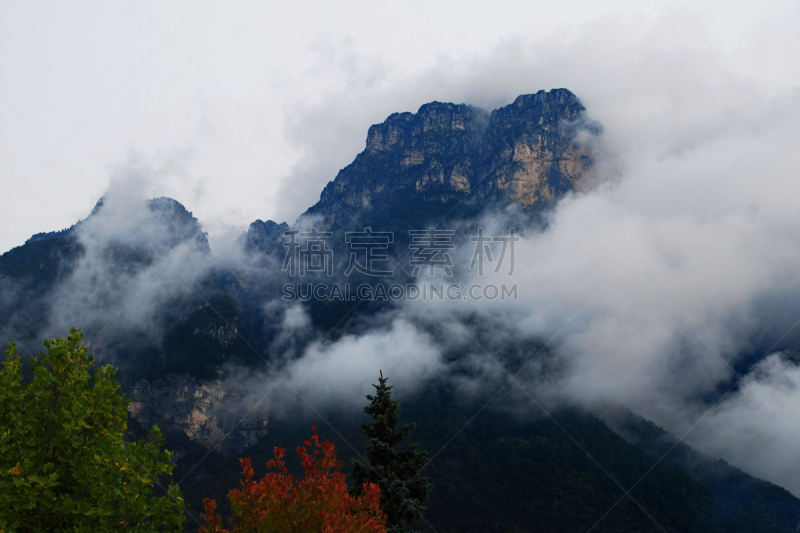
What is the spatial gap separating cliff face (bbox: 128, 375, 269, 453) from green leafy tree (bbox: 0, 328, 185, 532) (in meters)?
145

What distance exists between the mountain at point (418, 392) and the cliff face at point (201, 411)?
14.8 inches

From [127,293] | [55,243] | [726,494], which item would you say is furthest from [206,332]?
[726,494]

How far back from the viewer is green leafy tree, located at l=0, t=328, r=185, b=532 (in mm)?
9070

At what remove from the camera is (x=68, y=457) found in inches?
389

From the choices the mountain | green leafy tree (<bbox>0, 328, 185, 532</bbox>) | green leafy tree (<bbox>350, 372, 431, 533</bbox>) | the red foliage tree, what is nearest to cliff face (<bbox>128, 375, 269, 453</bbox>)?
the mountain

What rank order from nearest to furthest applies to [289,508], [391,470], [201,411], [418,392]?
[289,508] → [391,470] → [418,392] → [201,411]

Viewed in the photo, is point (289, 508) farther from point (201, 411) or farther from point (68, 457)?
point (201, 411)

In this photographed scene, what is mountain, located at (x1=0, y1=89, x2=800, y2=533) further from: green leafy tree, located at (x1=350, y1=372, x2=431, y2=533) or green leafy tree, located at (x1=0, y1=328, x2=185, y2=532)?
green leafy tree, located at (x1=0, y1=328, x2=185, y2=532)

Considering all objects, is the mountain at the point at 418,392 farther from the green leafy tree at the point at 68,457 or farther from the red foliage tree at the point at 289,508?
the green leafy tree at the point at 68,457

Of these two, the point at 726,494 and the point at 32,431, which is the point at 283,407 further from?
the point at 32,431

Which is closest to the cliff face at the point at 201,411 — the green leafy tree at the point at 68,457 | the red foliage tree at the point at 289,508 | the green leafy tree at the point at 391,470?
the green leafy tree at the point at 391,470

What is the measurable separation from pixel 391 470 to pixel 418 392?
119m

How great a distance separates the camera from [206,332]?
171 meters

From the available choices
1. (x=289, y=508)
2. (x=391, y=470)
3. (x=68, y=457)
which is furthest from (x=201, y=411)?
(x=68, y=457)
